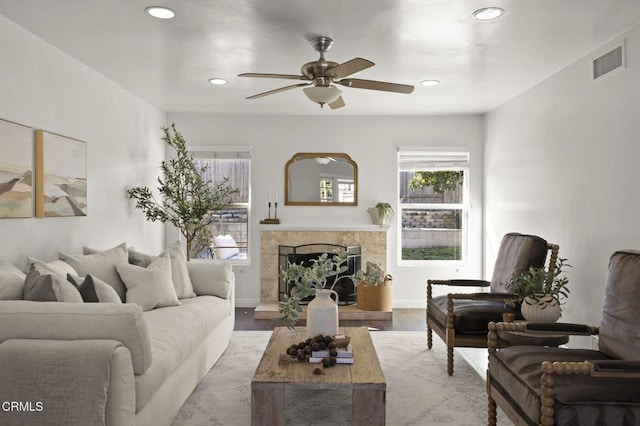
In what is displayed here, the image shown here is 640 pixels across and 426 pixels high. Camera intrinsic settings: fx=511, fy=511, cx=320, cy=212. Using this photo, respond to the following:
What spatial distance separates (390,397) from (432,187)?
382 cm

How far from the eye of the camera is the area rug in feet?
10.2

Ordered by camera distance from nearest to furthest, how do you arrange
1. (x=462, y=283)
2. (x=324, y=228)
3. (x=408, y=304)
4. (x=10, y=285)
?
(x=10, y=285) < (x=462, y=283) < (x=324, y=228) < (x=408, y=304)

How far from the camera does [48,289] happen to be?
2568 millimetres

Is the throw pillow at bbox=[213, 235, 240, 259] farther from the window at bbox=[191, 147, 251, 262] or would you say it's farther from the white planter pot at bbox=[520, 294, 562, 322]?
the white planter pot at bbox=[520, 294, 562, 322]

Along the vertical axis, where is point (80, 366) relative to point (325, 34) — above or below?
below

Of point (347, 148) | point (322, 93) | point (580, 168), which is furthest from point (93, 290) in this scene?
point (347, 148)

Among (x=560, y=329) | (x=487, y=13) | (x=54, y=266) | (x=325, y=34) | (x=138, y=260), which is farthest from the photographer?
(x=138, y=260)

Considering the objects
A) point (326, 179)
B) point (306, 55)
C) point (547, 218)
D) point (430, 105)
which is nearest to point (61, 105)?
point (306, 55)

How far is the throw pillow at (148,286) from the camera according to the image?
12.4 ft

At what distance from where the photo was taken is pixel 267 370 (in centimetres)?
274

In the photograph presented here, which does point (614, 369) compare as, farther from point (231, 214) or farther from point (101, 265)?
point (231, 214)

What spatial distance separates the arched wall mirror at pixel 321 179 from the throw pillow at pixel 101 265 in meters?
2.95

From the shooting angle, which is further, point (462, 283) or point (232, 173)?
point (232, 173)

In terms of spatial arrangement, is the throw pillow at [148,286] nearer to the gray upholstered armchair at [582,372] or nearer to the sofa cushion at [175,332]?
the sofa cushion at [175,332]
